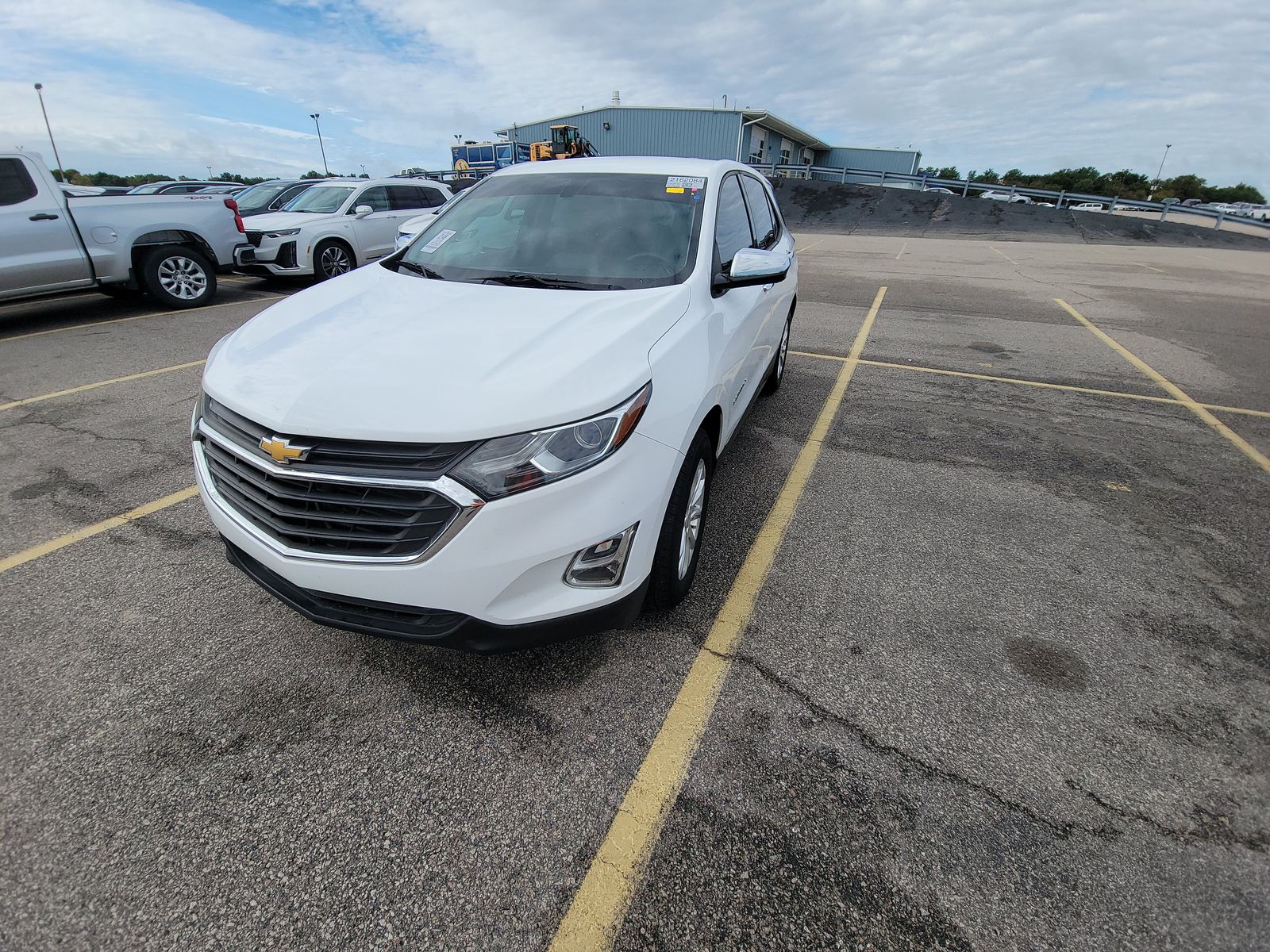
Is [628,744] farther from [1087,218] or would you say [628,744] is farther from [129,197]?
[1087,218]

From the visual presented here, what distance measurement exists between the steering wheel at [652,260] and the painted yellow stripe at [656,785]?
144 centimetres

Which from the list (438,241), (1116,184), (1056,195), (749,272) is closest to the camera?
(749,272)

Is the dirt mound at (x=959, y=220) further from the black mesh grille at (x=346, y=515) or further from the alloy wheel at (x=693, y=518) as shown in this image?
the black mesh grille at (x=346, y=515)

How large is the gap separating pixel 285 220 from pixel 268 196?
14.7 feet

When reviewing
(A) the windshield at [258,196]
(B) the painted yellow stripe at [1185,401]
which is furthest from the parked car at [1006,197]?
(A) the windshield at [258,196]

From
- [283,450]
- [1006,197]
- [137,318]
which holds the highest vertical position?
[1006,197]

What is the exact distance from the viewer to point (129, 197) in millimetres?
7742

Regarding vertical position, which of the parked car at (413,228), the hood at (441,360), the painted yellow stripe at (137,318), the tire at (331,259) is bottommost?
the painted yellow stripe at (137,318)

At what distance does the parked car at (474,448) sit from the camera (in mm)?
1859

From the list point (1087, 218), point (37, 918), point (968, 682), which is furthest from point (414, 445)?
point (1087, 218)

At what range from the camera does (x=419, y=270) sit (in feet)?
10.5

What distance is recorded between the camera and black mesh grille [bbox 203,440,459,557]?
6.09ft

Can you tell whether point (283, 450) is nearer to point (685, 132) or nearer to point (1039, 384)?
point (1039, 384)

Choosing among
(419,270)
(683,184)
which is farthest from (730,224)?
(419,270)
